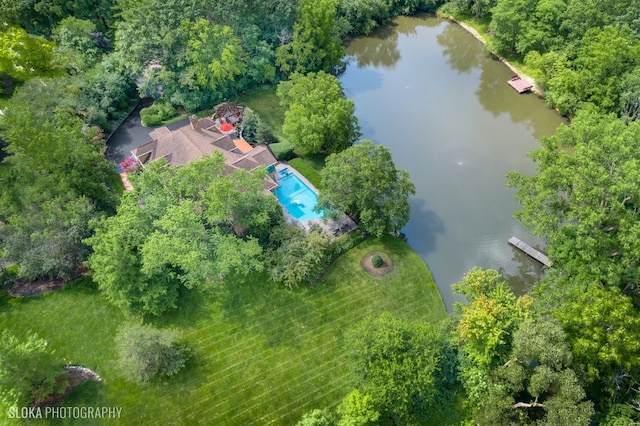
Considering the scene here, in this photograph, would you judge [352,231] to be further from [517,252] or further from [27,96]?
[27,96]

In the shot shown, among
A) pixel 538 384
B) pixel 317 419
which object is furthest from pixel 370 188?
Result: pixel 538 384

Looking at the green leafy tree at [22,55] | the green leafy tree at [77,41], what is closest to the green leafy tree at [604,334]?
the green leafy tree at [22,55]

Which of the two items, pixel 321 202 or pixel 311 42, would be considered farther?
pixel 311 42

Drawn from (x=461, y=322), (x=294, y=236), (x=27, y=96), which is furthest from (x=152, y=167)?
(x=461, y=322)

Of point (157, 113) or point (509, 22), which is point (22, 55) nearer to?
point (157, 113)

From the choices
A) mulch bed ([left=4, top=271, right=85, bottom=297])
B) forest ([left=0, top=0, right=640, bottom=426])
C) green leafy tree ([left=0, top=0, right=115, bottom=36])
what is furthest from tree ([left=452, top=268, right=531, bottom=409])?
green leafy tree ([left=0, top=0, right=115, bottom=36])

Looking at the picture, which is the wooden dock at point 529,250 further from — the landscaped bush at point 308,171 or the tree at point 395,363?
the landscaped bush at point 308,171

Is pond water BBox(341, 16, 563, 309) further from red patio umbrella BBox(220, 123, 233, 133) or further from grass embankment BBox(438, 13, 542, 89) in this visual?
red patio umbrella BBox(220, 123, 233, 133)
